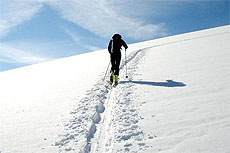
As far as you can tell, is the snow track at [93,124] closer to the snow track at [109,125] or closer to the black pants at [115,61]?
the snow track at [109,125]

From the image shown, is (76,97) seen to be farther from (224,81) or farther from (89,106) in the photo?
(224,81)

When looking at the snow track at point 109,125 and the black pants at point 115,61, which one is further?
the black pants at point 115,61

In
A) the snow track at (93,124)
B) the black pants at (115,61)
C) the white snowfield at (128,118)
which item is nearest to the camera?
the white snowfield at (128,118)

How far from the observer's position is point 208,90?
554cm

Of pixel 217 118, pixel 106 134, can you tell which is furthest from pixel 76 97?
pixel 217 118

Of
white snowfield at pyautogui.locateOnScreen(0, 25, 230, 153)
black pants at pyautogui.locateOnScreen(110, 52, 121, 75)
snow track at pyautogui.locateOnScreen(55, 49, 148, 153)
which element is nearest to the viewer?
white snowfield at pyautogui.locateOnScreen(0, 25, 230, 153)

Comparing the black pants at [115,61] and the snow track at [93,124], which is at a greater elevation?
the black pants at [115,61]

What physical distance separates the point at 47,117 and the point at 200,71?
18.1 feet

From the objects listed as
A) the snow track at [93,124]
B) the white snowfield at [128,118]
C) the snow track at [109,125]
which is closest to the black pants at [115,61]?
the white snowfield at [128,118]

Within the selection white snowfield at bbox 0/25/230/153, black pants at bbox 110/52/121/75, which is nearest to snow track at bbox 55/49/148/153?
white snowfield at bbox 0/25/230/153

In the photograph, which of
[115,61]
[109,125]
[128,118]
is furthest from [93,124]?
[115,61]

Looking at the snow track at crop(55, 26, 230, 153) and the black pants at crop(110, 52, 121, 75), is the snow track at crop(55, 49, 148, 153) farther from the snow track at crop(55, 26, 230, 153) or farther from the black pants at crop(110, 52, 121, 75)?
the black pants at crop(110, 52, 121, 75)

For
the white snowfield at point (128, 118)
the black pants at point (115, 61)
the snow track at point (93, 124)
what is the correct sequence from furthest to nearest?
the black pants at point (115, 61)
the snow track at point (93, 124)
the white snowfield at point (128, 118)

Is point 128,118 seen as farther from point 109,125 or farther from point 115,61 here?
point 115,61
